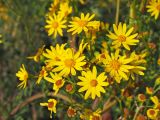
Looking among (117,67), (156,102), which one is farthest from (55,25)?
(156,102)

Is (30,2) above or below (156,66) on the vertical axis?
above

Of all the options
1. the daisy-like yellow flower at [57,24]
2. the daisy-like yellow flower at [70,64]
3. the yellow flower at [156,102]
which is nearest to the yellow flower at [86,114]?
the daisy-like yellow flower at [70,64]

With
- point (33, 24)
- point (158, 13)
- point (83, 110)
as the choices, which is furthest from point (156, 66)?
point (33, 24)

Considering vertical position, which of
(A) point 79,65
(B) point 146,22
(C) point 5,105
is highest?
(B) point 146,22

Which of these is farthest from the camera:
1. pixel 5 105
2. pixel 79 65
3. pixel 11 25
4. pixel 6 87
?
pixel 11 25

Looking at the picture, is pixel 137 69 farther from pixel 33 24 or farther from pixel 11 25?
pixel 11 25

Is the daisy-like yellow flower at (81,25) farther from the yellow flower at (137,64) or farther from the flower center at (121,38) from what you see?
the yellow flower at (137,64)
